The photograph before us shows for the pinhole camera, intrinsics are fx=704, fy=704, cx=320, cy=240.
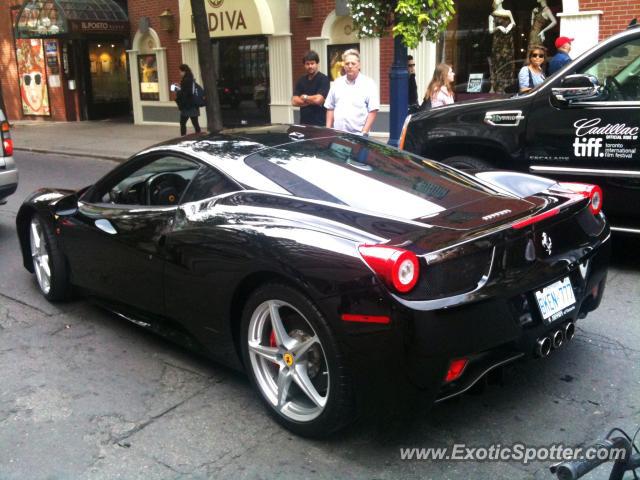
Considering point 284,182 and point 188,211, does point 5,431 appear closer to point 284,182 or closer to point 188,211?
point 188,211

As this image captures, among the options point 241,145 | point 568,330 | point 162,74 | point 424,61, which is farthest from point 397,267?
point 162,74

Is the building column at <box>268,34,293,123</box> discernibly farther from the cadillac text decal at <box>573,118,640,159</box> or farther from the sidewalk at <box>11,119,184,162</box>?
the cadillac text decal at <box>573,118,640,159</box>

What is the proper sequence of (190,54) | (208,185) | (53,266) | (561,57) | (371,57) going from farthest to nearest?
1. (190,54)
2. (371,57)
3. (561,57)
4. (53,266)
5. (208,185)

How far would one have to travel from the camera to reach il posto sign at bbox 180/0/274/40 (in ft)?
54.8

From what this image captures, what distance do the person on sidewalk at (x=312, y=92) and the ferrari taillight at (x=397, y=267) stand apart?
6107 mm

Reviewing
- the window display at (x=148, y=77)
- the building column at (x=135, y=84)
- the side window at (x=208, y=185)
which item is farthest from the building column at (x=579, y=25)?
the building column at (x=135, y=84)

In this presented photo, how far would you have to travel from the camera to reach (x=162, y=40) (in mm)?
20391

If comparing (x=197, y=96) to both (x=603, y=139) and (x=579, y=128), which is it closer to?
(x=579, y=128)

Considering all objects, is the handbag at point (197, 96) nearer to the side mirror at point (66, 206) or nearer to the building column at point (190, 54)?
the building column at point (190, 54)

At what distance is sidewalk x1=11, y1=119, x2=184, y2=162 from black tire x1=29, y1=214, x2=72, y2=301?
9387 mm

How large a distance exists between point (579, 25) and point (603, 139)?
776 cm

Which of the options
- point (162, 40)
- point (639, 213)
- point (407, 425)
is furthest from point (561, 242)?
point (162, 40)

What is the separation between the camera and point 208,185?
397cm

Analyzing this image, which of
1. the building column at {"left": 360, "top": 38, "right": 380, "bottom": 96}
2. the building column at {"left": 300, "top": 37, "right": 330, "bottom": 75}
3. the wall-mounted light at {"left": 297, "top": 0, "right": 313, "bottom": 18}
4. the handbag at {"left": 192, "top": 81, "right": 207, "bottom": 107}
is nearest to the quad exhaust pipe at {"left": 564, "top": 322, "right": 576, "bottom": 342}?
the building column at {"left": 360, "top": 38, "right": 380, "bottom": 96}
